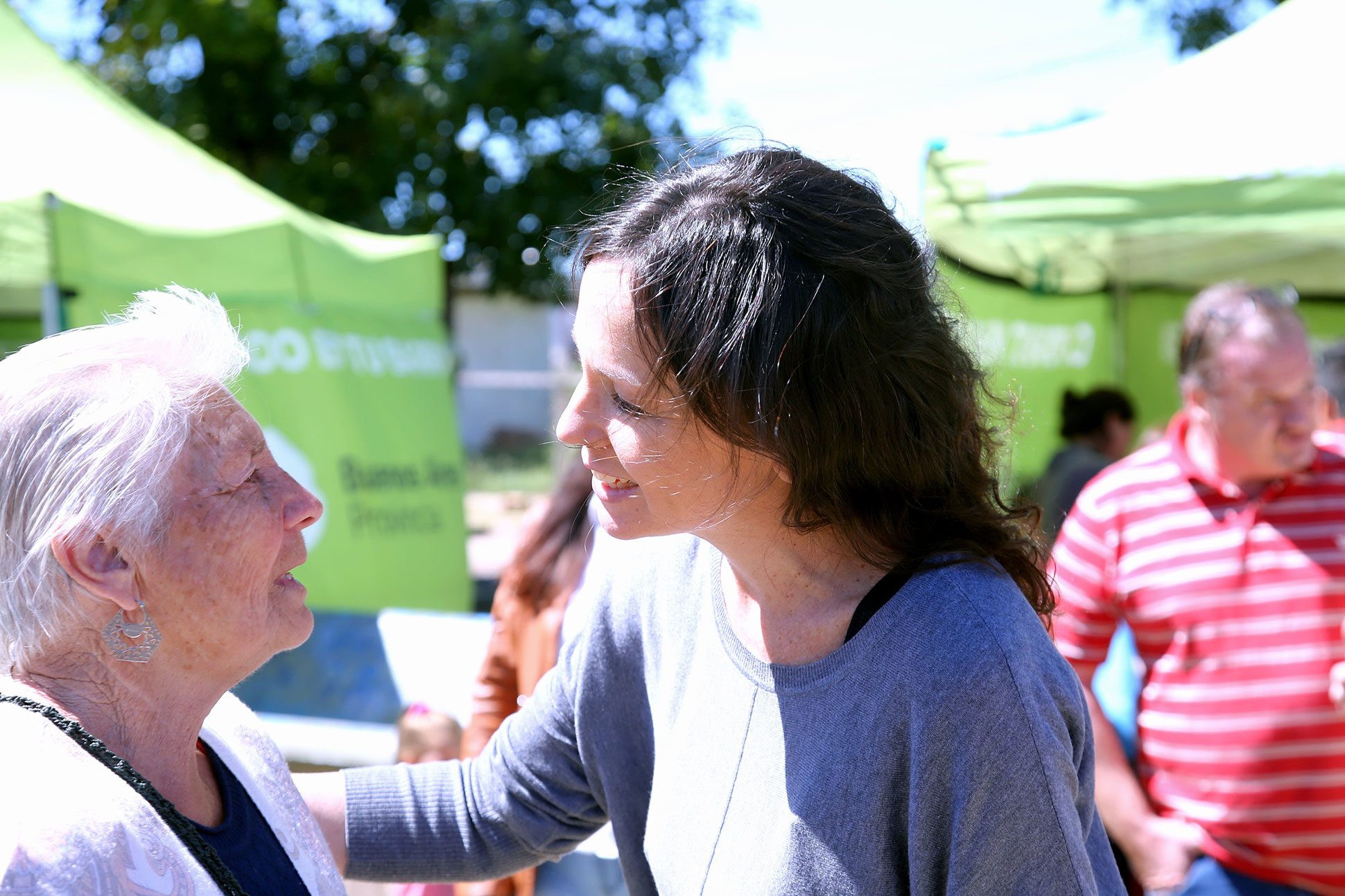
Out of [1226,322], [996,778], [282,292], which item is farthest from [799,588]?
[282,292]

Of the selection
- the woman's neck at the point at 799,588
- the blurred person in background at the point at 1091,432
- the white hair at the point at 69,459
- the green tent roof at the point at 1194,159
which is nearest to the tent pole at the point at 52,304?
the white hair at the point at 69,459

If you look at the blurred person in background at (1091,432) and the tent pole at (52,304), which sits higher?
the tent pole at (52,304)

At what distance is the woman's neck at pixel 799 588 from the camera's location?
122 cm

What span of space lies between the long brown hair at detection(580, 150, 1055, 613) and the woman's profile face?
2 centimetres

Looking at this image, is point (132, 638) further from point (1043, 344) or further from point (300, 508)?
point (1043, 344)

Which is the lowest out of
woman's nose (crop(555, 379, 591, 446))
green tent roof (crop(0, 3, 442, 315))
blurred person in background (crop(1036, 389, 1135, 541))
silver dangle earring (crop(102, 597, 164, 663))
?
blurred person in background (crop(1036, 389, 1135, 541))

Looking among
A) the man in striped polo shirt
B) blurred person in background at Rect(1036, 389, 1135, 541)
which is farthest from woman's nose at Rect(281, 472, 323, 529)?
blurred person in background at Rect(1036, 389, 1135, 541)

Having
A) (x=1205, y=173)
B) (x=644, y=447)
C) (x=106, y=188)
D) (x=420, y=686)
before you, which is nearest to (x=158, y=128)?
(x=106, y=188)

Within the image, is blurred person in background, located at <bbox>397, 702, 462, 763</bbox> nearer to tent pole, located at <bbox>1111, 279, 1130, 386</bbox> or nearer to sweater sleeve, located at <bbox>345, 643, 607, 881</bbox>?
sweater sleeve, located at <bbox>345, 643, 607, 881</bbox>

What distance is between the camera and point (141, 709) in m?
1.19

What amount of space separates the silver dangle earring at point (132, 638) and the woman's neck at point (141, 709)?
0.04ft

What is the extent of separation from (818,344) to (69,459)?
78 cm

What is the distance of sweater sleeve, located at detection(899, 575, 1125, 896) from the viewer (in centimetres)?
105

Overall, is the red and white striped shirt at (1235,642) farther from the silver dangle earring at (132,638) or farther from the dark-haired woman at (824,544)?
the silver dangle earring at (132,638)
